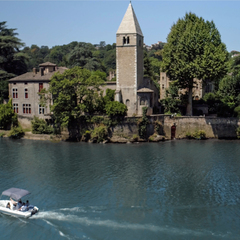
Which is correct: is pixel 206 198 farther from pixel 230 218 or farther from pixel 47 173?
pixel 47 173

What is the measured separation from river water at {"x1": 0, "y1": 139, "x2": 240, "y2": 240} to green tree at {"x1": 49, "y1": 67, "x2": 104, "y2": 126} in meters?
5.83

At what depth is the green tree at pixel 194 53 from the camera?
2279 inches

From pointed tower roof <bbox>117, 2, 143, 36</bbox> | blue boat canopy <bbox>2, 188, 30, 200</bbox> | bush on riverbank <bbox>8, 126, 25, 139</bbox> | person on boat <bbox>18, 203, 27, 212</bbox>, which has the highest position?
pointed tower roof <bbox>117, 2, 143, 36</bbox>

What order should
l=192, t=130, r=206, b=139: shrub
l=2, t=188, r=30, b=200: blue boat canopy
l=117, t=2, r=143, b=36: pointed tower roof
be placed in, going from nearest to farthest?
l=2, t=188, r=30, b=200: blue boat canopy → l=192, t=130, r=206, b=139: shrub → l=117, t=2, r=143, b=36: pointed tower roof

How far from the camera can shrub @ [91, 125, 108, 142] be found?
57.8m

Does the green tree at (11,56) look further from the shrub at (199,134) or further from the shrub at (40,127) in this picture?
the shrub at (199,134)

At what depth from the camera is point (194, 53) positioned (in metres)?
59.4

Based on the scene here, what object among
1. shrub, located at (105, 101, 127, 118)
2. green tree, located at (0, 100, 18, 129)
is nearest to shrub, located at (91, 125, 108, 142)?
shrub, located at (105, 101, 127, 118)

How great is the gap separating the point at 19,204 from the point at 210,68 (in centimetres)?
3782

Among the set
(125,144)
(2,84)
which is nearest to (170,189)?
(125,144)

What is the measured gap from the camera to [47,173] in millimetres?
41938

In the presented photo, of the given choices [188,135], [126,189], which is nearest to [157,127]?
[188,135]

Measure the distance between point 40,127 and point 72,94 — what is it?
27.4 feet

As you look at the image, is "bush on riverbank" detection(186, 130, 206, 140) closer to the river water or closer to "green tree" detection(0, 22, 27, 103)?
the river water
